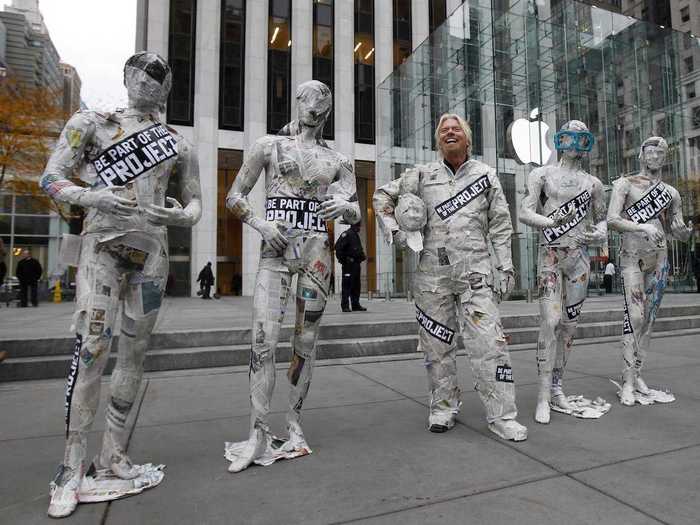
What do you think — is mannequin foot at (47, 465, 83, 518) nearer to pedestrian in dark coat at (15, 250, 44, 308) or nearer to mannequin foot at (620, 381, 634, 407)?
mannequin foot at (620, 381, 634, 407)

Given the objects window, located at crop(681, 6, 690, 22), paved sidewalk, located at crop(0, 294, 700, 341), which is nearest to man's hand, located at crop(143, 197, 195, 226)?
paved sidewalk, located at crop(0, 294, 700, 341)

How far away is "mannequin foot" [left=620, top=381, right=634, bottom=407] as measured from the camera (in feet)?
12.7

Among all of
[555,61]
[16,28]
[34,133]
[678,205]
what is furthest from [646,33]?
[16,28]

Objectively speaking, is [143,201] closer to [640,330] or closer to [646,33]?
[640,330]

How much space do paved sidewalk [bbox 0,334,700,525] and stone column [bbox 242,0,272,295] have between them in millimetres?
17598

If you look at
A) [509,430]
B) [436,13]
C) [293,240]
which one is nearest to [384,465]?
[509,430]

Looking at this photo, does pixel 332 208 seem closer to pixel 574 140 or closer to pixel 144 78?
pixel 144 78

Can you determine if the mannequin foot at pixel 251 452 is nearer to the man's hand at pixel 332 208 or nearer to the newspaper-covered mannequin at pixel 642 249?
the man's hand at pixel 332 208

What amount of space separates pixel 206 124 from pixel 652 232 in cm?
2061

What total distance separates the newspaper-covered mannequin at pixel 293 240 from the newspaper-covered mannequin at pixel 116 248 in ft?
1.61

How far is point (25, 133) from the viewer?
16969mm

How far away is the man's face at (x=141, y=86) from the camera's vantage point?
246cm

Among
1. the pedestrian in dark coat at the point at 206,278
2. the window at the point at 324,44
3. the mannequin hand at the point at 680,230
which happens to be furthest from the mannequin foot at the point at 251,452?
the window at the point at 324,44

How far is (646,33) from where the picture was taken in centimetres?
1603
